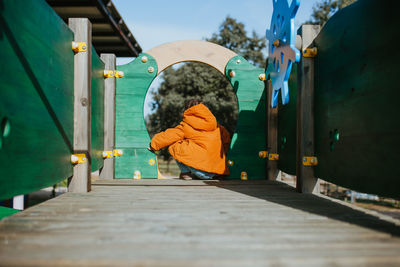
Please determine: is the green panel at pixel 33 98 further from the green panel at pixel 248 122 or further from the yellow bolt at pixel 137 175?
the green panel at pixel 248 122

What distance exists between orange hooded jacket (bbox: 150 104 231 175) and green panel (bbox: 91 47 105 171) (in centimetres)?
70

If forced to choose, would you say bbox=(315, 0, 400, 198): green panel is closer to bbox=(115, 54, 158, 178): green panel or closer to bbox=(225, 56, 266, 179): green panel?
bbox=(225, 56, 266, 179): green panel

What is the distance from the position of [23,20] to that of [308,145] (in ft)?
8.05

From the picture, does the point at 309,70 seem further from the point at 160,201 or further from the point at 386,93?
the point at 160,201

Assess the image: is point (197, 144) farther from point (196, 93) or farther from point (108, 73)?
point (196, 93)

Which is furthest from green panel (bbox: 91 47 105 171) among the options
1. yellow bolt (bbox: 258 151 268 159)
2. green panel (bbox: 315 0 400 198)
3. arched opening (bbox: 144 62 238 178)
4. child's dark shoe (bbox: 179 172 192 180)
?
arched opening (bbox: 144 62 238 178)

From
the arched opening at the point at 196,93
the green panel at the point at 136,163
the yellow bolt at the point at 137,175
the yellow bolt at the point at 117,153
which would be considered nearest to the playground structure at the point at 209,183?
the yellow bolt at the point at 117,153

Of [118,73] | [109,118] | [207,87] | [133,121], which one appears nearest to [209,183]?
[133,121]

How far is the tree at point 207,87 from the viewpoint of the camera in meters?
15.6

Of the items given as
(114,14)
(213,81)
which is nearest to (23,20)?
(114,14)

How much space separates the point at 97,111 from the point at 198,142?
1.28 meters

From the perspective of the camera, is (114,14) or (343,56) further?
(114,14)

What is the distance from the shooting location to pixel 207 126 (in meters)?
4.02

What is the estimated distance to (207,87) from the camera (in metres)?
16.3
